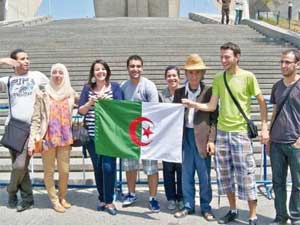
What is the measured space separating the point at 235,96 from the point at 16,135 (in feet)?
8.11

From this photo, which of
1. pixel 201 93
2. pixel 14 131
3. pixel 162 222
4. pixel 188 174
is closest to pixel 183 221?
pixel 162 222

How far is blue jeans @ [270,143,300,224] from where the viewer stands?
13.4ft

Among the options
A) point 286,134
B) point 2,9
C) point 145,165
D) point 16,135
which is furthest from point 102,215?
point 2,9

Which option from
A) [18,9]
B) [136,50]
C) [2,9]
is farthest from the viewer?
[18,9]

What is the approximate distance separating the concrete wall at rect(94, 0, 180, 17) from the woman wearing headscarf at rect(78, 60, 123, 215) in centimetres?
2782

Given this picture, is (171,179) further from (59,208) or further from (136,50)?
(136,50)

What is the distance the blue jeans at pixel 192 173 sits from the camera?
4543 millimetres

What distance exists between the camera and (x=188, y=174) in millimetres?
4602

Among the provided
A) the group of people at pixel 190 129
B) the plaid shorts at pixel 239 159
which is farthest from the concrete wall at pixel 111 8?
the plaid shorts at pixel 239 159

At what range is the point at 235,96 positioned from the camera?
4.20 meters

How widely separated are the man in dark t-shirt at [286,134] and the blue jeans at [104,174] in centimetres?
179

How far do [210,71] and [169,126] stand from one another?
230 inches

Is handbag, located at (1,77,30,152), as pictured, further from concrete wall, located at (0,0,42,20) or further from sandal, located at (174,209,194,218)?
concrete wall, located at (0,0,42,20)

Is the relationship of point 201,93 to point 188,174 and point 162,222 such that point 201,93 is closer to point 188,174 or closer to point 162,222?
point 188,174
